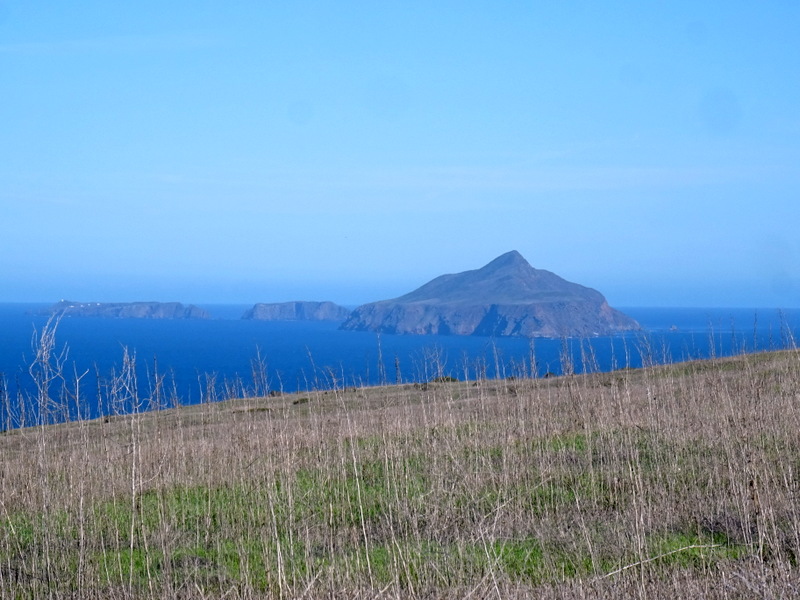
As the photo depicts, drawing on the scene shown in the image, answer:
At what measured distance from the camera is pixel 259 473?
35.1 ft

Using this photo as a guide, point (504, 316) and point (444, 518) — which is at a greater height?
point (444, 518)

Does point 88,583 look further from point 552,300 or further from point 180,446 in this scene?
point 552,300

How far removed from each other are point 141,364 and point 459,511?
66849mm

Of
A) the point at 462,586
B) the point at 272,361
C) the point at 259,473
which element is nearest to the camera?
A: the point at 462,586

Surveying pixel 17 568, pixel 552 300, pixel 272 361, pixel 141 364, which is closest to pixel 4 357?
pixel 141 364

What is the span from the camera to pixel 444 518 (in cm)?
825

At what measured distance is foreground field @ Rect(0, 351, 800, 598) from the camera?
6141 millimetres

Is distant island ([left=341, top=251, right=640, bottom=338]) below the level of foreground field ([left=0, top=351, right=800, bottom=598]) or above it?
below

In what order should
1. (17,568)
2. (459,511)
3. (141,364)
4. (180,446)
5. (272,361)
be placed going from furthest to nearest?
(272,361) < (141,364) < (180,446) < (459,511) < (17,568)

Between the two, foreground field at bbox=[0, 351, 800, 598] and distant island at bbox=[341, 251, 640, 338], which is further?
distant island at bbox=[341, 251, 640, 338]

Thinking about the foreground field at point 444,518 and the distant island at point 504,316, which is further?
the distant island at point 504,316

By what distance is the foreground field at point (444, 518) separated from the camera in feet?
20.1

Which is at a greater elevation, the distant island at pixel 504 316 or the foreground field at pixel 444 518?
the foreground field at pixel 444 518

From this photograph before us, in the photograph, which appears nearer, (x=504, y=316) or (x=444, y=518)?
(x=444, y=518)
